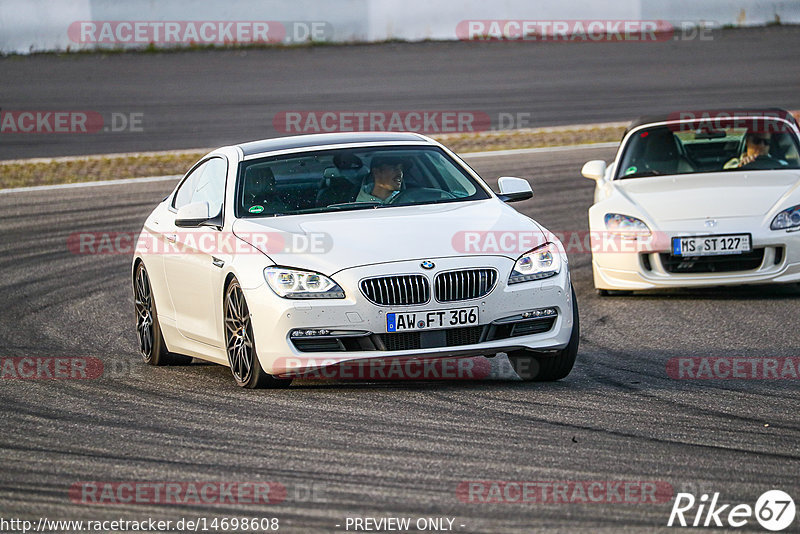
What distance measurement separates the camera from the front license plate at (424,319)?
7.45m

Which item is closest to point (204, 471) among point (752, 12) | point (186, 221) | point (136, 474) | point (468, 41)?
point (136, 474)

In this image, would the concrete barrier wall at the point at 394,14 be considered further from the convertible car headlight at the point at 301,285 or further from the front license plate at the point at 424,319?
the front license plate at the point at 424,319

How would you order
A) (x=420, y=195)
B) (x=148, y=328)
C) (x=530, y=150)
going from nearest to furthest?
1. (x=420, y=195)
2. (x=148, y=328)
3. (x=530, y=150)

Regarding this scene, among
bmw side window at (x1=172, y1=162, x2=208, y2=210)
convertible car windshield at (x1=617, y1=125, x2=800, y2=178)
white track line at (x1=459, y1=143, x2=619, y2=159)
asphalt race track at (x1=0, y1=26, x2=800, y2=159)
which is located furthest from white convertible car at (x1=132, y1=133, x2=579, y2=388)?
asphalt race track at (x1=0, y1=26, x2=800, y2=159)

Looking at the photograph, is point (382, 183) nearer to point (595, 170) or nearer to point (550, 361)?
point (550, 361)

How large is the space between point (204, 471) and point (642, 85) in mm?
22177

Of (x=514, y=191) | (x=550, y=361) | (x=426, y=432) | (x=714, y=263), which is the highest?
(x=514, y=191)

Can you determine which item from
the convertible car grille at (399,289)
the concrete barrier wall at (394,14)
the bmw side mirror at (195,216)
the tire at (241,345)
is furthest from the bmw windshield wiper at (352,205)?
the concrete barrier wall at (394,14)

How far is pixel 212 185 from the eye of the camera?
9.08 meters

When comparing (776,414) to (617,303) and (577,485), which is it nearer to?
(577,485)

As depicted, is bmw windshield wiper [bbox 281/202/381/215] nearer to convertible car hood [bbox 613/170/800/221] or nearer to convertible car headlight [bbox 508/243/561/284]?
convertible car headlight [bbox 508/243/561/284]

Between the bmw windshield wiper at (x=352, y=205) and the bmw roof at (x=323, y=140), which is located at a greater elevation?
the bmw roof at (x=323, y=140)

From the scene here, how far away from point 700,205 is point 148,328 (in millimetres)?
4360

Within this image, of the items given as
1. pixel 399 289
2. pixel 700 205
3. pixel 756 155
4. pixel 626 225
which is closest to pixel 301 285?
pixel 399 289
